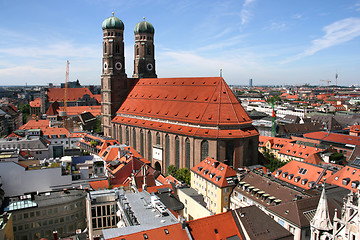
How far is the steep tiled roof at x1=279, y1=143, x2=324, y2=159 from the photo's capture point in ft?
247

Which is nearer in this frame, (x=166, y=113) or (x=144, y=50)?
(x=166, y=113)

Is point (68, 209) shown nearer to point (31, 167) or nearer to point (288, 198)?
point (31, 167)

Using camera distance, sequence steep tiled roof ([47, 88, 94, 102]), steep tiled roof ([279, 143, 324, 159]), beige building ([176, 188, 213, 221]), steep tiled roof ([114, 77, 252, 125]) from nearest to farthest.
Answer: beige building ([176, 188, 213, 221]) < steep tiled roof ([114, 77, 252, 125]) < steep tiled roof ([279, 143, 324, 159]) < steep tiled roof ([47, 88, 94, 102])

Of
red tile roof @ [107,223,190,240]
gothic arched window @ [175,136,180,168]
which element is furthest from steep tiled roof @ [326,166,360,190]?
red tile roof @ [107,223,190,240]

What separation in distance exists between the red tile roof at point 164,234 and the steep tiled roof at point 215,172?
20.4 meters

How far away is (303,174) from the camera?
55375 mm

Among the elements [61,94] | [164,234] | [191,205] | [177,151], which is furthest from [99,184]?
[61,94]

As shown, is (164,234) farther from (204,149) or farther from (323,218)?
(204,149)

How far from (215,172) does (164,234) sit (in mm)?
25709

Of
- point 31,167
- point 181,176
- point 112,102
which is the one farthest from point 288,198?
point 112,102

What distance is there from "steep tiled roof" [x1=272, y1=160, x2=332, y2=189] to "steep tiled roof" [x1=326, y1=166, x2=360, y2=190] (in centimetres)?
132

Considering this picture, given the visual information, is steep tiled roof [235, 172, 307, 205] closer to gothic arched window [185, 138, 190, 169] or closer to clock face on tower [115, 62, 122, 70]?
gothic arched window [185, 138, 190, 169]

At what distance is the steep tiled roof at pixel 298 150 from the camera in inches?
2965

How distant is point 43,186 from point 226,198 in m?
29.6
